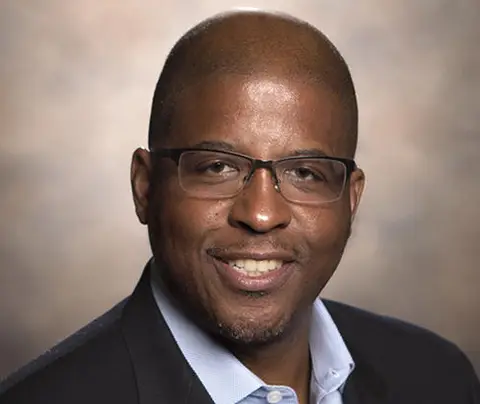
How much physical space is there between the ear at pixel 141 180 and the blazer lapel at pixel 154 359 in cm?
17

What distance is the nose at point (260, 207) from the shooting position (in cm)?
→ 209

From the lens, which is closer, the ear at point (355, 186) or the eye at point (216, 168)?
the eye at point (216, 168)

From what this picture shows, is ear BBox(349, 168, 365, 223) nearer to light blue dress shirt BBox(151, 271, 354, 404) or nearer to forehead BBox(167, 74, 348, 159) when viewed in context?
forehead BBox(167, 74, 348, 159)

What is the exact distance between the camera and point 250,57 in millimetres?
2166

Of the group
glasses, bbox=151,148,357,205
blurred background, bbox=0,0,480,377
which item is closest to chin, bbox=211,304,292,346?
glasses, bbox=151,148,357,205

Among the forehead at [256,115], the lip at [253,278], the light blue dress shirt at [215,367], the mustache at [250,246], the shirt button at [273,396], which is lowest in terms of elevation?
the shirt button at [273,396]

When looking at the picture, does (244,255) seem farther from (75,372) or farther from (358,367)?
(358,367)

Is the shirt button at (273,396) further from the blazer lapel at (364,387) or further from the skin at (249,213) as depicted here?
the blazer lapel at (364,387)

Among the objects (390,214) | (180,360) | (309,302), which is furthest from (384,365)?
(390,214)

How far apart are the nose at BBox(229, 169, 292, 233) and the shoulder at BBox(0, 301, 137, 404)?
0.35 meters

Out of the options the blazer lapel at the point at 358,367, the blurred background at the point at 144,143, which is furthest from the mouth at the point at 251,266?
the blurred background at the point at 144,143

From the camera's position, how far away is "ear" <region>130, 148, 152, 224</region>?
2326mm

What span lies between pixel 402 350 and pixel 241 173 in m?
0.74

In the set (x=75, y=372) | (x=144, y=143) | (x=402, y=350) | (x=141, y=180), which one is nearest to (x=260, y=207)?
(x=141, y=180)
